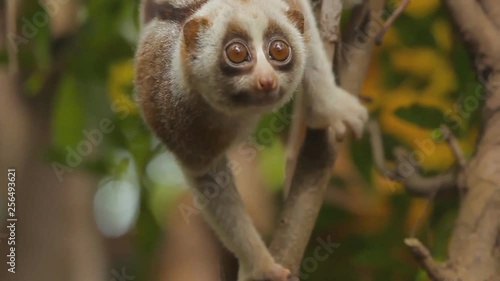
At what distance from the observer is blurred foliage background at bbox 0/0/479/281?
2.15 metres

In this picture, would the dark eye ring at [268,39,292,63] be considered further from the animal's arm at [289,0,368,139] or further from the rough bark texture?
the rough bark texture

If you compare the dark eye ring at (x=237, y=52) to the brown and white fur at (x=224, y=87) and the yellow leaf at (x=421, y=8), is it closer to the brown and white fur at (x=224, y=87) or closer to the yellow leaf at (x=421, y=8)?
the brown and white fur at (x=224, y=87)

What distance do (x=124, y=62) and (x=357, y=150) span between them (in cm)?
77

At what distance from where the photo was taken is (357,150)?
7.34ft

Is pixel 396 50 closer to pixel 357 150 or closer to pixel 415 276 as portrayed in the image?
pixel 357 150

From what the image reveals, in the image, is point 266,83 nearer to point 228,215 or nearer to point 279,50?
point 279,50

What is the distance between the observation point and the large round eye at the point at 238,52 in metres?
1.38

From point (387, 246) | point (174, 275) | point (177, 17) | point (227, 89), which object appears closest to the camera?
point (227, 89)

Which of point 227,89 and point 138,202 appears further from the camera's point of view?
point 138,202

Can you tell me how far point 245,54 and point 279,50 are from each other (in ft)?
0.24

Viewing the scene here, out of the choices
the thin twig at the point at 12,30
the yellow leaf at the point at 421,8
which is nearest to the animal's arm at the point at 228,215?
the thin twig at the point at 12,30

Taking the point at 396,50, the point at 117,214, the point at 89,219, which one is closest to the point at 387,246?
the point at 396,50

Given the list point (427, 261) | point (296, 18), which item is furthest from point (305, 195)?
point (296, 18)

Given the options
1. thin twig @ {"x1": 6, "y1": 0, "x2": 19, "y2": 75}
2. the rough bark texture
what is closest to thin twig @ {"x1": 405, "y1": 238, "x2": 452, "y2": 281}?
the rough bark texture
